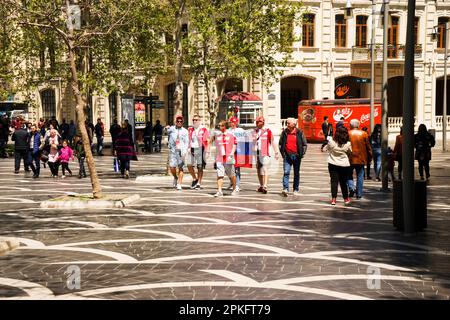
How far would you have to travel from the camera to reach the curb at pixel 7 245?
29.8 feet

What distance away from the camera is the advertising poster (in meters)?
31.5

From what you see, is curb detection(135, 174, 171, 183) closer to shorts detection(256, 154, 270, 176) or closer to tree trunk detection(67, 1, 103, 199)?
shorts detection(256, 154, 270, 176)

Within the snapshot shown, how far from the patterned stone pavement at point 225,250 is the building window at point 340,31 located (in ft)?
90.2

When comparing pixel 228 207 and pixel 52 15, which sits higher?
pixel 52 15

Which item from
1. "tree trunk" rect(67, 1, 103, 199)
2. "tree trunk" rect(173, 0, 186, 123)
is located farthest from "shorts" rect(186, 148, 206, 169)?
"tree trunk" rect(67, 1, 103, 199)

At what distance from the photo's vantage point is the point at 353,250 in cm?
895

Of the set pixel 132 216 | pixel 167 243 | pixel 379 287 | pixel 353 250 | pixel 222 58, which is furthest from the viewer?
pixel 222 58

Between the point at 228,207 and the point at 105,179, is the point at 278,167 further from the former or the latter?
the point at 228,207

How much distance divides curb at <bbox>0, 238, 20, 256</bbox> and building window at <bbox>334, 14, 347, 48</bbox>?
34742 millimetres

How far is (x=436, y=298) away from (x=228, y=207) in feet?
23.0

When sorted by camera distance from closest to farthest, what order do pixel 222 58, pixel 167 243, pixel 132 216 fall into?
pixel 167 243 → pixel 132 216 → pixel 222 58

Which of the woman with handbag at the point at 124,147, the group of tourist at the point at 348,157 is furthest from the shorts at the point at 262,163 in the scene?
the woman with handbag at the point at 124,147
